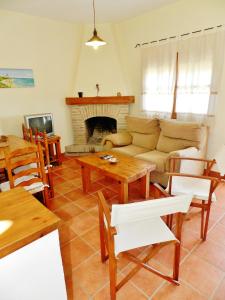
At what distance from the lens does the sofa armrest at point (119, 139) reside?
12.0 ft

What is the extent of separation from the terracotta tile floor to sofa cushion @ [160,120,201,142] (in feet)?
3.09

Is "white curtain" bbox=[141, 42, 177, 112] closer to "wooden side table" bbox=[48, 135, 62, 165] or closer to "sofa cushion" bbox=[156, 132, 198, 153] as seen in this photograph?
"sofa cushion" bbox=[156, 132, 198, 153]

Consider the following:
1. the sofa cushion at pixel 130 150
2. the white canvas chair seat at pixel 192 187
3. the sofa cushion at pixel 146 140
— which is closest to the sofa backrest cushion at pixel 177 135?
the sofa cushion at pixel 146 140

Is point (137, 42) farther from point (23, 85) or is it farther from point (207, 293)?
point (207, 293)

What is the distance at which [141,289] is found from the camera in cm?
153

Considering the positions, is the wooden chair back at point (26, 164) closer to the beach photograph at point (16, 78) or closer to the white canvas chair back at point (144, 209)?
the white canvas chair back at point (144, 209)

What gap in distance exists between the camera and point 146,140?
11.8 feet

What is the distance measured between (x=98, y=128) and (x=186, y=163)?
282 centimetres

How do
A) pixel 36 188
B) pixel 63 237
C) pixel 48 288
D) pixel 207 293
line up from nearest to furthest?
pixel 48 288, pixel 207 293, pixel 63 237, pixel 36 188

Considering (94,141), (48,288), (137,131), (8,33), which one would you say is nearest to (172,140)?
(137,131)

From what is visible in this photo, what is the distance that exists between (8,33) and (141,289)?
409cm

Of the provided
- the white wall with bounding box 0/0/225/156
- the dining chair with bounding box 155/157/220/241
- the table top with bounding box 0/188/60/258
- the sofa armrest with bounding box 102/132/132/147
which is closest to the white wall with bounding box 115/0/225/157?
the white wall with bounding box 0/0/225/156

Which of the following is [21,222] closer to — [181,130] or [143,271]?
[143,271]

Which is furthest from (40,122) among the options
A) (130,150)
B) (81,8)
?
(81,8)
